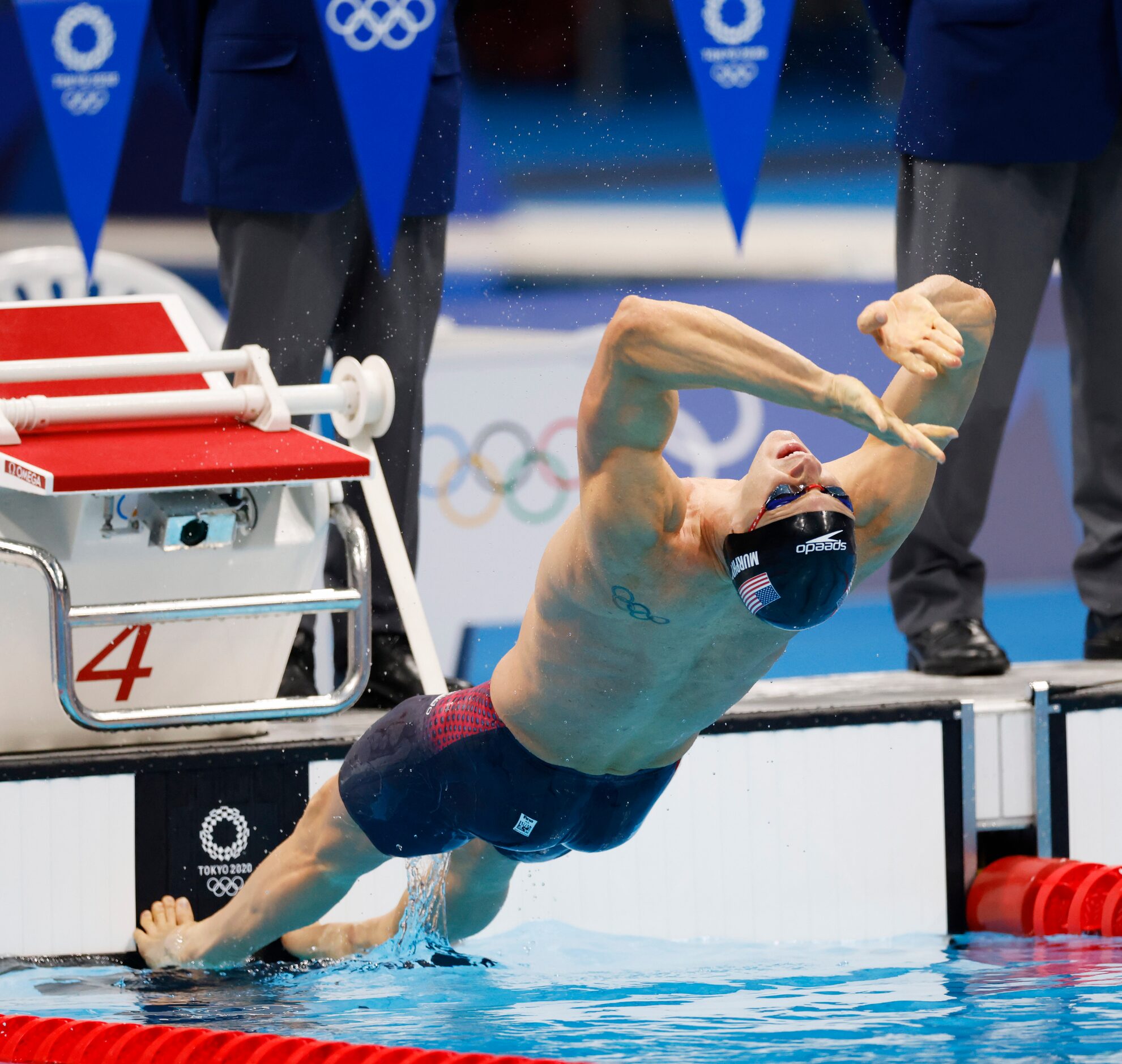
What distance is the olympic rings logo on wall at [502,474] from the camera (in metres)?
5.83

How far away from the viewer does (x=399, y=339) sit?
443 cm

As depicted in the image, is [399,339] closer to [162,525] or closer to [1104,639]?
[162,525]

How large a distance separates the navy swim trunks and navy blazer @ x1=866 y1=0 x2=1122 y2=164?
1912 mm

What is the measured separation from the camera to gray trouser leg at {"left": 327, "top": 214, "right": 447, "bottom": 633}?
443 cm

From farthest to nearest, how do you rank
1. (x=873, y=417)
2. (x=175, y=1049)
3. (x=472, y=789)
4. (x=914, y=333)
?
(x=472, y=789) → (x=175, y=1049) → (x=914, y=333) → (x=873, y=417)

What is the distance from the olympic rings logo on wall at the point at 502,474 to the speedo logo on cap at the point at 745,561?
3126 millimetres

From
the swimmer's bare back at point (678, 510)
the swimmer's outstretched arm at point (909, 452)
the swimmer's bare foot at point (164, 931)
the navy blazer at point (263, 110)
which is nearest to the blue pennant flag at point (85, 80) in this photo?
the navy blazer at point (263, 110)

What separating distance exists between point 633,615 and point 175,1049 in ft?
3.41

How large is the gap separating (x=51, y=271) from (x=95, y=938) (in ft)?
7.70

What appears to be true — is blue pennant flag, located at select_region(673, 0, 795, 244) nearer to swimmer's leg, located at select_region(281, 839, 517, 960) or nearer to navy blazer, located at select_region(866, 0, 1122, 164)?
navy blazer, located at select_region(866, 0, 1122, 164)

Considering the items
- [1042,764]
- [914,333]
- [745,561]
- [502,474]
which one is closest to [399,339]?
[502,474]

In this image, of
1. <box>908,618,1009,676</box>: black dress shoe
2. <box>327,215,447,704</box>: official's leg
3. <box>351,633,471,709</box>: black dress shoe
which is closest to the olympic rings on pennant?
<box>327,215,447,704</box>: official's leg

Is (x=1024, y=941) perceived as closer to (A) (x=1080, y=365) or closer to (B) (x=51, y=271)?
(A) (x=1080, y=365)

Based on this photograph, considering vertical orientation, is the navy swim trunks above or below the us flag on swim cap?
below
